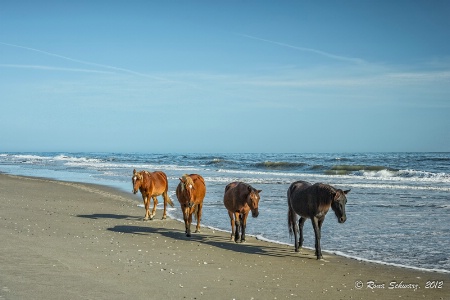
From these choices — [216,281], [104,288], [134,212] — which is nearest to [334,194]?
[216,281]

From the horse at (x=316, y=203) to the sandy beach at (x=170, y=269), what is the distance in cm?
54

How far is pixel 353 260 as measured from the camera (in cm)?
957

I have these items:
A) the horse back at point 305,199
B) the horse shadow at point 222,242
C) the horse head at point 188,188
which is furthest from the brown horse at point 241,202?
the horse head at point 188,188

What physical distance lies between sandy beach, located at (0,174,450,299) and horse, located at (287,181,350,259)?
1.76 ft

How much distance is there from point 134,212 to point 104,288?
9828 mm

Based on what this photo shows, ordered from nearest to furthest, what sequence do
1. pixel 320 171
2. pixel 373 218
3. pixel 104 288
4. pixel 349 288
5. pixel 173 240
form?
pixel 104 288
pixel 349 288
pixel 173 240
pixel 373 218
pixel 320 171

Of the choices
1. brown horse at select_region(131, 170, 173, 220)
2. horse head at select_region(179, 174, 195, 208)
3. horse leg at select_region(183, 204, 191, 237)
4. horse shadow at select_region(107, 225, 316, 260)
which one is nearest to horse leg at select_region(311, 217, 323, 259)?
horse shadow at select_region(107, 225, 316, 260)

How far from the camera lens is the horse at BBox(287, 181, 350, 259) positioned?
9828 millimetres

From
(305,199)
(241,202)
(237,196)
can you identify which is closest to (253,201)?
(241,202)

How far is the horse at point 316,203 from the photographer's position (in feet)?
32.2

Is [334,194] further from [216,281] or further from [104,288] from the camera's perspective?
[104,288]

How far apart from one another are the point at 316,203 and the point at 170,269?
11.4ft

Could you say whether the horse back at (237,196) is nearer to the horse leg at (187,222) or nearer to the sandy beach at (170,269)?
the sandy beach at (170,269)

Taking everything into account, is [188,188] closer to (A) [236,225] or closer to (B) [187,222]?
(B) [187,222]
